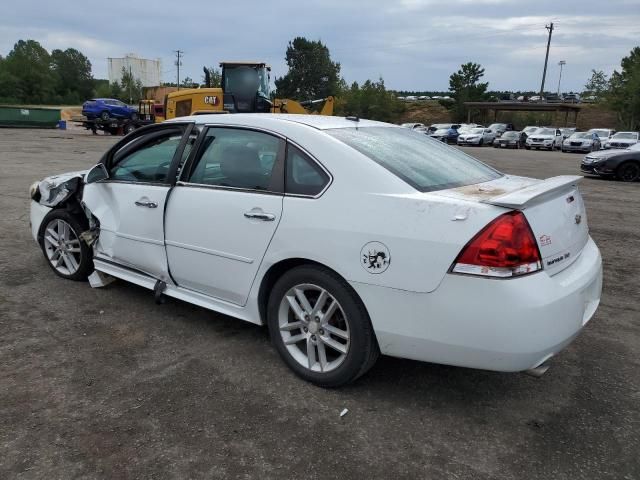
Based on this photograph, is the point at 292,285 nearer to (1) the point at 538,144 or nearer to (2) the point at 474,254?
(2) the point at 474,254

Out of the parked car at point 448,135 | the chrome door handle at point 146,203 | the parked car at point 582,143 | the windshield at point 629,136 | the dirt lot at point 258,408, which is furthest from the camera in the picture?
the parked car at point 448,135

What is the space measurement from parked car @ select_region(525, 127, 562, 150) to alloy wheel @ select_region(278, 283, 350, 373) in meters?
35.6

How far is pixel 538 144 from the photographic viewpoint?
34938 millimetres

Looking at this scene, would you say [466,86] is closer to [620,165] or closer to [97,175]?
[620,165]

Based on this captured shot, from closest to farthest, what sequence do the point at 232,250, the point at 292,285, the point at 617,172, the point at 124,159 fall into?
the point at 292,285, the point at 232,250, the point at 124,159, the point at 617,172

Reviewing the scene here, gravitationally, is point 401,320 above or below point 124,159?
below

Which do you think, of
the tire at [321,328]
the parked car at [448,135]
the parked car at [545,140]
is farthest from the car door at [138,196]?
the parked car at [448,135]

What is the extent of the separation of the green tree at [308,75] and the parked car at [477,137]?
55291 mm

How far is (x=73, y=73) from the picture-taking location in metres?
110

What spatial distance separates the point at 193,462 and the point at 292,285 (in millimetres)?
1074

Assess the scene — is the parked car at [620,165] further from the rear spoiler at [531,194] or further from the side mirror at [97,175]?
the side mirror at [97,175]

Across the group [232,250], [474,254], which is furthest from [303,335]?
[474,254]

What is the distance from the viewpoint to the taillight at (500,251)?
241 centimetres

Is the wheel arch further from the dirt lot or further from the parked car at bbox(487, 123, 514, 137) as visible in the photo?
the parked car at bbox(487, 123, 514, 137)
